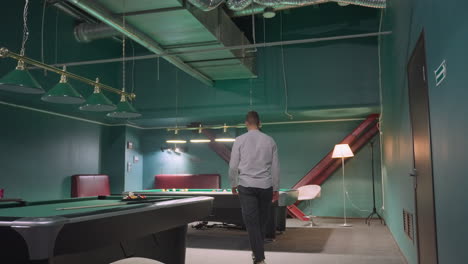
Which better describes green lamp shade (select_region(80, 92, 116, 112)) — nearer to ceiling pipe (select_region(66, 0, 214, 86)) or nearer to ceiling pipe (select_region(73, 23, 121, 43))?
ceiling pipe (select_region(66, 0, 214, 86))

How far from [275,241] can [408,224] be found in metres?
2.30

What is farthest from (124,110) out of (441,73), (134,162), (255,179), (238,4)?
(134,162)

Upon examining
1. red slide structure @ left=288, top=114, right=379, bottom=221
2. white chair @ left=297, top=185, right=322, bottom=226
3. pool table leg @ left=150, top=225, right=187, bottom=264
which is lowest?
pool table leg @ left=150, top=225, right=187, bottom=264

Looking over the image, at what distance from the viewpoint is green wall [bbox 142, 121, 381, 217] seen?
31.0ft

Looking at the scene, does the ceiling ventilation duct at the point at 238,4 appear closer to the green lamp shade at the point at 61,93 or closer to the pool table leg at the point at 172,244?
the green lamp shade at the point at 61,93

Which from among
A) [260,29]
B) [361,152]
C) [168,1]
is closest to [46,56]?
[168,1]

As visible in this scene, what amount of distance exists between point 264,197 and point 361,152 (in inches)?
233

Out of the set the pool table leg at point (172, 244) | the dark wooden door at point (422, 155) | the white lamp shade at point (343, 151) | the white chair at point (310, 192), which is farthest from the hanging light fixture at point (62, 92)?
the white lamp shade at point (343, 151)

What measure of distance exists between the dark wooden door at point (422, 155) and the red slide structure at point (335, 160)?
5561 mm

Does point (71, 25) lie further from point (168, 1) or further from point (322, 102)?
point (322, 102)

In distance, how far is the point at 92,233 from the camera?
2.32 meters

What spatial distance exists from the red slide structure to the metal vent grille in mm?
4382

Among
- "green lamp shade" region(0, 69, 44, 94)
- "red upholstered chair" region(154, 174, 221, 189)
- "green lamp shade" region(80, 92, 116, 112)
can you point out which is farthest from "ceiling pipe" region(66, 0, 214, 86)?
"red upholstered chair" region(154, 174, 221, 189)

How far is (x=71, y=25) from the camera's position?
8594mm
